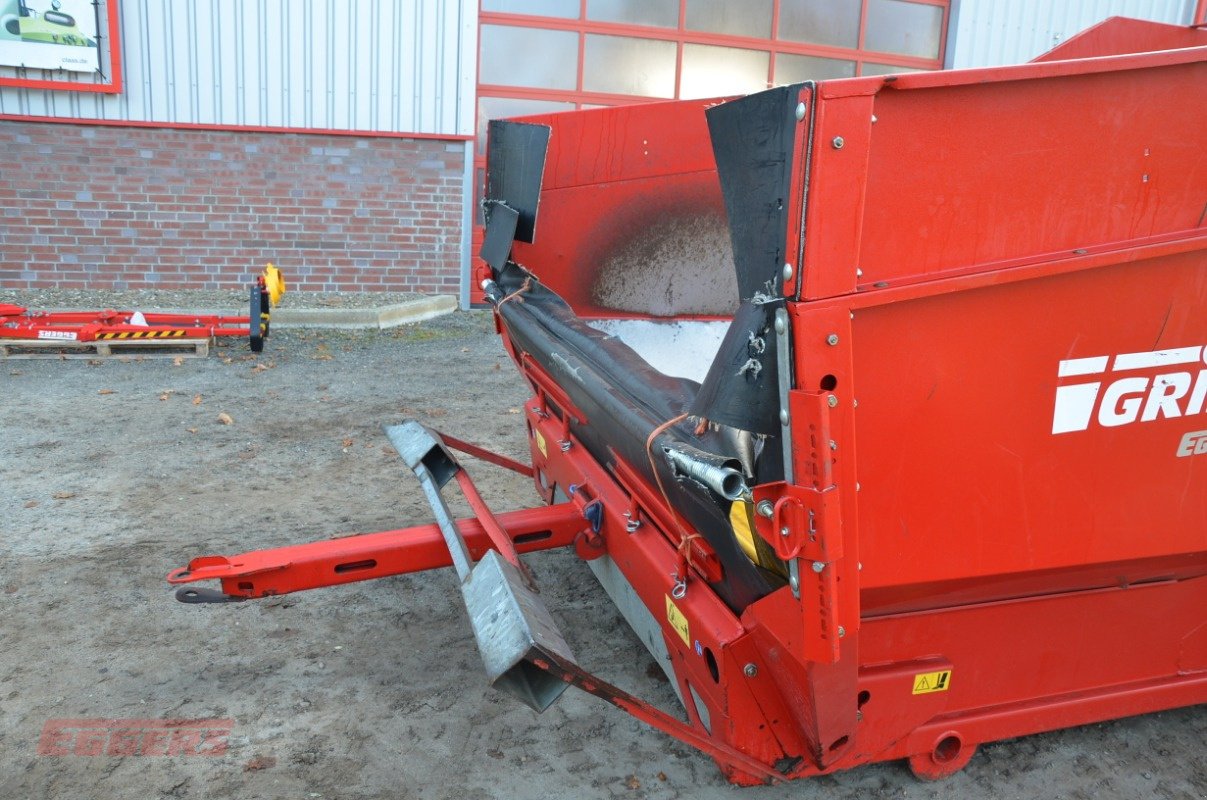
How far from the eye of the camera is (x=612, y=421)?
9.05ft

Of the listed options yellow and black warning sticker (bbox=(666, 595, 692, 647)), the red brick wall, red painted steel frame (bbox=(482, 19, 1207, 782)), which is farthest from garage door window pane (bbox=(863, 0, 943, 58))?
yellow and black warning sticker (bbox=(666, 595, 692, 647))

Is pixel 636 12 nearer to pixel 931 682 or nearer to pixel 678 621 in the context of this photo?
pixel 678 621

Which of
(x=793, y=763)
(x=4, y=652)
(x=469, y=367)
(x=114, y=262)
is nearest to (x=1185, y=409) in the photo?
(x=793, y=763)

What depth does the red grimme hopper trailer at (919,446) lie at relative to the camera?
180 cm

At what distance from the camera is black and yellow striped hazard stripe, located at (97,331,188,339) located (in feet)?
22.4

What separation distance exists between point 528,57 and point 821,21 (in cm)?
313

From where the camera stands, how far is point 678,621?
2.56 metres

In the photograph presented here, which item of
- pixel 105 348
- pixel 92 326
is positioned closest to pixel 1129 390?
pixel 92 326

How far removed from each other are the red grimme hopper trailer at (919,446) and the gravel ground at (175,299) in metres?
6.23

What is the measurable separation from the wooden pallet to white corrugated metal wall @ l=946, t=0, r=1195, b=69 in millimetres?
8123

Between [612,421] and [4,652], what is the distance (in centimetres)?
223

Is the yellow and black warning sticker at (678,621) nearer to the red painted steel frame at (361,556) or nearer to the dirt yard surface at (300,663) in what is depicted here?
the dirt yard surface at (300,663)

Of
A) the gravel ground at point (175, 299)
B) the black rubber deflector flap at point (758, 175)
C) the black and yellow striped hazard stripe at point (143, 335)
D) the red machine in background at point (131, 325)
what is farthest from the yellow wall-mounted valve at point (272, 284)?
the black rubber deflector flap at point (758, 175)

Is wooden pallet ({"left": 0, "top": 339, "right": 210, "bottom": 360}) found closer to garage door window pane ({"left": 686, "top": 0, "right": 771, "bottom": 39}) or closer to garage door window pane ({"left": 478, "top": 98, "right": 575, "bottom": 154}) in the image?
garage door window pane ({"left": 478, "top": 98, "right": 575, "bottom": 154})
